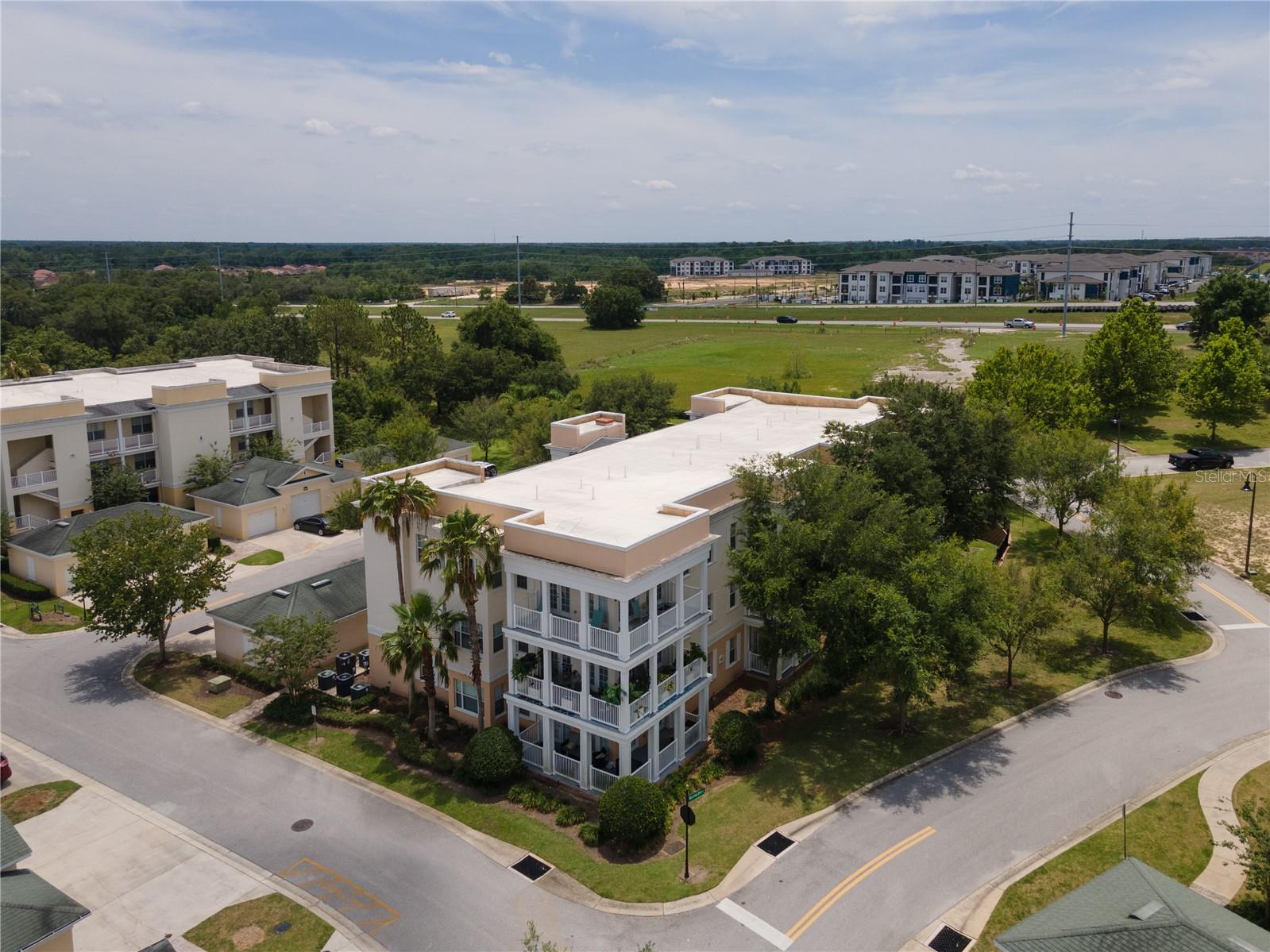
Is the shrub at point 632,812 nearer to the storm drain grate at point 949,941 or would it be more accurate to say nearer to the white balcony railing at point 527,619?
the white balcony railing at point 527,619

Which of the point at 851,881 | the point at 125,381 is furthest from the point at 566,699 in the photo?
the point at 125,381

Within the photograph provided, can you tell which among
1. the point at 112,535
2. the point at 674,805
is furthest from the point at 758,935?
the point at 112,535

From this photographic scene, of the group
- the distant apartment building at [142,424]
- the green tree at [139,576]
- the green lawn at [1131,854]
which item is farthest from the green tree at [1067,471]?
the distant apartment building at [142,424]

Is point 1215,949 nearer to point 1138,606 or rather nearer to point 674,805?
point 674,805

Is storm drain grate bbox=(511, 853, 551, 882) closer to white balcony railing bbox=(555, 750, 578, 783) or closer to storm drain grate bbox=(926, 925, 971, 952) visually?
white balcony railing bbox=(555, 750, 578, 783)

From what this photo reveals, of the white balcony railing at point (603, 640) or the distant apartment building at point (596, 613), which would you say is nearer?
the white balcony railing at point (603, 640)

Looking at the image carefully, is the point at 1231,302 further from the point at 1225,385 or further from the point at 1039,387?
the point at 1039,387
